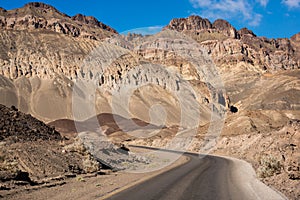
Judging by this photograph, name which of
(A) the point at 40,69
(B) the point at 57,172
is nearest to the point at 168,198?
(B) the point at 57,172

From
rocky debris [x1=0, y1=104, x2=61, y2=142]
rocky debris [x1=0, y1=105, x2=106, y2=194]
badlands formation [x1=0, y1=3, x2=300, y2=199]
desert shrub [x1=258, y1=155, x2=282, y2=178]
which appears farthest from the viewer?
badlands formation [x1=0, y1=3, x2=300, y2=199]

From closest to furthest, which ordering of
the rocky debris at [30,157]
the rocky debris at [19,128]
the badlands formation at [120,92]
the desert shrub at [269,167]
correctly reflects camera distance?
the rocky debris at [30,157] < the desert shrub at [269,167] < the rocky debris at [19,128] < the badlands formation at [120,92]

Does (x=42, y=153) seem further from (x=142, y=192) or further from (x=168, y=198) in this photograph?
(x=168, y=198)

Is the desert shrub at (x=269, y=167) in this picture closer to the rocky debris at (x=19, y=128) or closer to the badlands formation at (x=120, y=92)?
the rocky debris at (x=19, y=128)

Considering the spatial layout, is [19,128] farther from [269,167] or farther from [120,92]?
[120,92]

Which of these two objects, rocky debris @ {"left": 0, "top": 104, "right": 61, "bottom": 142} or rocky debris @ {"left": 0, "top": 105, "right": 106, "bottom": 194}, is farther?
rocky debris @ {"left": 0, "top": 104, "right": 61, "bottom": 142}

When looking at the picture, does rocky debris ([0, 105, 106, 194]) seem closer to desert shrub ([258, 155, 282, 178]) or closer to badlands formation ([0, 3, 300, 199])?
desert shrub ([258, 155, 282, 178])

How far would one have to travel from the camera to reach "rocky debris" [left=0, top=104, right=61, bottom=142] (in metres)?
20.3

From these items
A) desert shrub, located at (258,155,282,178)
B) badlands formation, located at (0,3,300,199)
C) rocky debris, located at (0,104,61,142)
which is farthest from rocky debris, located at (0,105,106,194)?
badlands formation, located at (0,3,300,199)

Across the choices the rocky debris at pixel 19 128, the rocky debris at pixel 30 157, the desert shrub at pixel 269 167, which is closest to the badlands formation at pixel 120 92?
the rocky debris at pixel 19 128

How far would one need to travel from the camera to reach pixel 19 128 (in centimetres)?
2241

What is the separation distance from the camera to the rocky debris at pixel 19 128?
2033 cm

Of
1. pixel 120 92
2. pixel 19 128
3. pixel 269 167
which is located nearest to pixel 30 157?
pixel 19 128

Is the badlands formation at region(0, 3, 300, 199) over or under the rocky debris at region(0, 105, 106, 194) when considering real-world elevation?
over
